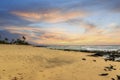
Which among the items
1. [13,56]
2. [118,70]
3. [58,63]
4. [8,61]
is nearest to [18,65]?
[8,61]

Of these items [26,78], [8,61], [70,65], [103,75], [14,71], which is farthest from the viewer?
[70,65]

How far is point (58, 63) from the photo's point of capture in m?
17.5

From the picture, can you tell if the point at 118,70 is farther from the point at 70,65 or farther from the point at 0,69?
the point at 0,69

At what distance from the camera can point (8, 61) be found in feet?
52.4

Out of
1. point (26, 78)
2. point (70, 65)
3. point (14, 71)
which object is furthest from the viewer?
point (70, 65)

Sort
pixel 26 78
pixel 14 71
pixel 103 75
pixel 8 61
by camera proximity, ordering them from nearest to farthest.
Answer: pixel 26 78 → pixel 14 71 → pixel 103 75 → pixel 8 61

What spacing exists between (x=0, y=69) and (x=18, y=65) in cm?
152

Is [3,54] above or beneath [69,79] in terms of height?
above

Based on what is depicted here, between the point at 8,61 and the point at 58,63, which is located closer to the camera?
the point at 8,61

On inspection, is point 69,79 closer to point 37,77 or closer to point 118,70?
point 37,77

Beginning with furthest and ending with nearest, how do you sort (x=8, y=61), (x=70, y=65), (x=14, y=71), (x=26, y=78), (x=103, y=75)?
1. (x=70, y=65)
2. (x=8, y=61)
3. (x=103, y=75)
4. (x=14, y=71)
5. (x=26, y=78)

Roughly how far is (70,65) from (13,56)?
4210mm

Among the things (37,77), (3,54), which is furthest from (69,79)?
(3,54)

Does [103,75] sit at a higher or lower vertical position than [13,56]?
lower
